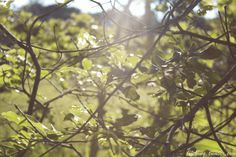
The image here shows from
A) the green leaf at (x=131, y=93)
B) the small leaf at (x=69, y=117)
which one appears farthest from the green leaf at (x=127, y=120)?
the small leaf at (x=69, y=117)

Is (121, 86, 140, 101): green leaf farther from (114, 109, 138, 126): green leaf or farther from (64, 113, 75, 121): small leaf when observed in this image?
(64, 113, 75, 121): small leaf

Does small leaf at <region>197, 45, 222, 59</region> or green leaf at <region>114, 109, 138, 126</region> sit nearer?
small leaf at <region>197, 45, 222, 59</region>

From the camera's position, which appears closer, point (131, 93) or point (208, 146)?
point (208, 146)

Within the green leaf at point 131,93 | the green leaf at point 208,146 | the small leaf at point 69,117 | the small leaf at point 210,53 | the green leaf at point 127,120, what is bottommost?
the green leaf at point 208,146

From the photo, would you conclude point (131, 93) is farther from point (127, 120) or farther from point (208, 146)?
point (208, 146)

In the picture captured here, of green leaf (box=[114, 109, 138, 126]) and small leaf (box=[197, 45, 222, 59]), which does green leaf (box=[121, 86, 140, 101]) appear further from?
small leaf (box=[197, 45, 222, 59])

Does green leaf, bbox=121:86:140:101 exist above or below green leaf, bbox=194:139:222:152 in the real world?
above

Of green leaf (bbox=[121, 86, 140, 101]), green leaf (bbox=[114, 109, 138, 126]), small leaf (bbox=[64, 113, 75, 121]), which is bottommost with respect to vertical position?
green leaf (bbox=[114, 109, 138, 126])

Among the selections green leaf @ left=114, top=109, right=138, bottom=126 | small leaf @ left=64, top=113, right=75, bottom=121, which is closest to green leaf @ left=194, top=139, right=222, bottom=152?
green leaf @ left=114, top=109, right=138, bottom=126

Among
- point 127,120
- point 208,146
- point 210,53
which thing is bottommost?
point 208,146

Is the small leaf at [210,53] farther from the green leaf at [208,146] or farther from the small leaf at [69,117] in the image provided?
the small leaf at [69,117]

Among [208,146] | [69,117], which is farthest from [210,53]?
[69,117]

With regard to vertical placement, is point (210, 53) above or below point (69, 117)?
above

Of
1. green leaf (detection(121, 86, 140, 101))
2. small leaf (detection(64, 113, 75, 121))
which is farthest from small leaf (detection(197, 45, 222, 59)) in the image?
small leaf (detection(64, 113, 75, 121))
